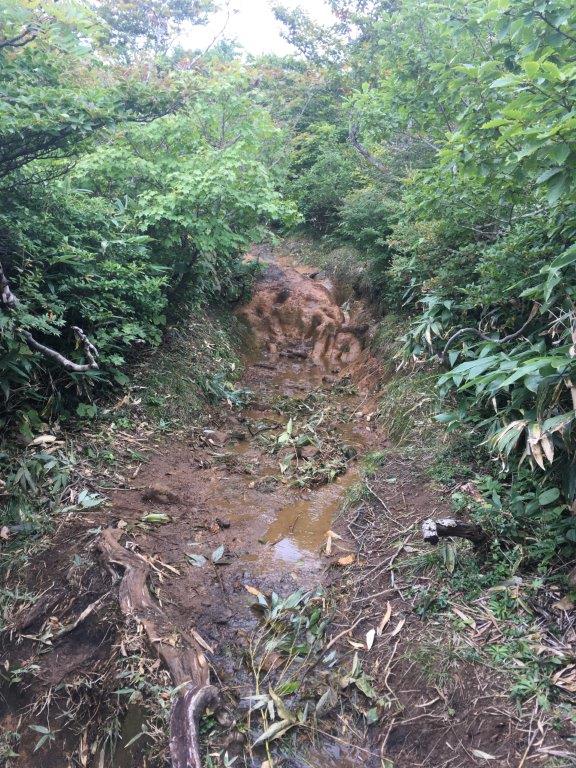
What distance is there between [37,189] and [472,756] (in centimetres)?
532

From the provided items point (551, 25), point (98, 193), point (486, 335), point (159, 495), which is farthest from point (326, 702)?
point (98, 193)

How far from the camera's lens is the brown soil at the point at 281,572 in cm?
257

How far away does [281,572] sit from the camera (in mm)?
4027

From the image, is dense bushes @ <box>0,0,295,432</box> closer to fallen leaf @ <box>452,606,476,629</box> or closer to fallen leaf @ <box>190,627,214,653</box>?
fallen leaf @ <box>190,627,214,653</box>

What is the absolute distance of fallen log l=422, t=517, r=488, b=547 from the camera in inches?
123

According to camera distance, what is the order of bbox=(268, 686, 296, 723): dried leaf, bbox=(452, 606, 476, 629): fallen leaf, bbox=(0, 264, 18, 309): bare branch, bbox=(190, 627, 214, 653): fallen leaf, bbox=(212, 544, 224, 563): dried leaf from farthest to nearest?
bbox=(212, 544, 224, 563): dried leaf, bbox=(0, 264, 18, 309): bare branch, bbox=(190, 627, 214, 653): fallen leaf, bbox=(452, 606, 476, 629): fallen leaf, bbox=(268, 686, 296, 723): dried leaf

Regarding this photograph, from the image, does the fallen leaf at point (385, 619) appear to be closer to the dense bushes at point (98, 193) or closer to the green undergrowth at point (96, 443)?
the green undergrowth at point (96, 443)

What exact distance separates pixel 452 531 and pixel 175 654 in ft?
6.35

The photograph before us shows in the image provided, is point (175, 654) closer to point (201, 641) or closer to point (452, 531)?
point (201, 641)

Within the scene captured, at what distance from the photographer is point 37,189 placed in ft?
14.5

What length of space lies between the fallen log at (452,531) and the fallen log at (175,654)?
163 centimetres

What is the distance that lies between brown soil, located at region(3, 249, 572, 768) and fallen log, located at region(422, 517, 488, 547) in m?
0.52

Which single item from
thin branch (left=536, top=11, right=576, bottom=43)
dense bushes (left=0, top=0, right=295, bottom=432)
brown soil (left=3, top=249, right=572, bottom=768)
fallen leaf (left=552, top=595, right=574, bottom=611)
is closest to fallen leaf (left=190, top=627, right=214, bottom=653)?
brown soil (left=3, top=249, right=572, bottom=768)

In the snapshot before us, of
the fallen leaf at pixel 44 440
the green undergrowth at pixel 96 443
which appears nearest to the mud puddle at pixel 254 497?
the green undergrowth at pixel 96 443
